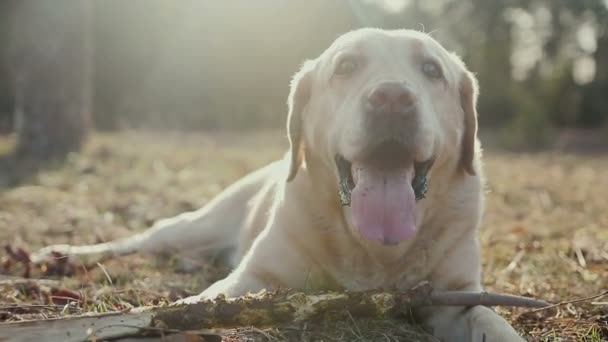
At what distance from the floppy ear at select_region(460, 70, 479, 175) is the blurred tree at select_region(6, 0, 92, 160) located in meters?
7.95

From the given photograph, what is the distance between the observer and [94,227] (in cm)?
543

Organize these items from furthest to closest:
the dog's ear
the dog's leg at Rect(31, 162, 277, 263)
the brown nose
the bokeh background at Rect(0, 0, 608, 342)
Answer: the dog's leg at Rect(31, 162, 277, 263) < the bokeh background at Rect(0, 0, 608, 342) < the dog's ear < the brown nose

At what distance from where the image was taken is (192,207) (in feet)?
21.7

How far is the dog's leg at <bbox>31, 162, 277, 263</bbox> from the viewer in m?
4.79

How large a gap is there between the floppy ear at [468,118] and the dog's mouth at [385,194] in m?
0.41

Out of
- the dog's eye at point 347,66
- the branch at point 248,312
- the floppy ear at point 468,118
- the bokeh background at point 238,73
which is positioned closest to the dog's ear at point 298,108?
the dog's eye at point 347,66

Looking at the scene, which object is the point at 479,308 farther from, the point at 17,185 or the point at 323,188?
the point at 17,185

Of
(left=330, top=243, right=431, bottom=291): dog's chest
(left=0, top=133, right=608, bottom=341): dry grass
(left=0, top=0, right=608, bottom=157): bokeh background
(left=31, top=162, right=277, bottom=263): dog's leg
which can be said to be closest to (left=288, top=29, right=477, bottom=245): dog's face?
(left=330, top=243, right=431, bottom=291): dog's chest

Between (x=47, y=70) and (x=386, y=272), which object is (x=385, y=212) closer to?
(x=386, y=272)

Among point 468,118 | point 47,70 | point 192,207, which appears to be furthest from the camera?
point 47,70

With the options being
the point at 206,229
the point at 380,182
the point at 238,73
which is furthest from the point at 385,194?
the point at 238,73

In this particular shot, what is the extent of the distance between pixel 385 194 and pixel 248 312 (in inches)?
32.6

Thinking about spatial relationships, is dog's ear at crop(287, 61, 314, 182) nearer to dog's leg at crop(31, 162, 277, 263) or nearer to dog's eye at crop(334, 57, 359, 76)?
dog's eye at crop(334, 57, 359, 76)

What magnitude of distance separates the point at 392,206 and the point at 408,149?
9.6 inches
